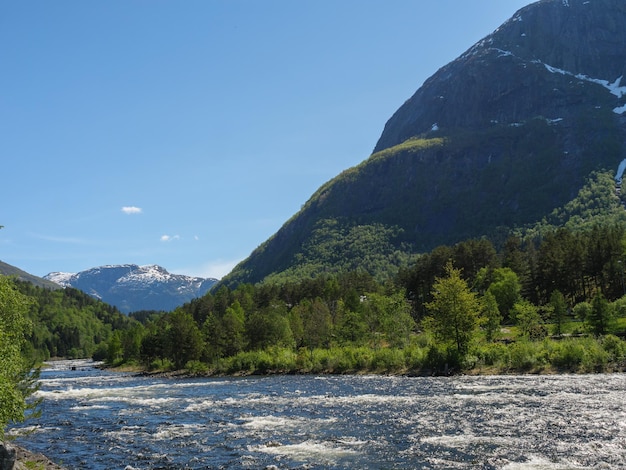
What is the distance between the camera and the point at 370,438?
33.6 metres

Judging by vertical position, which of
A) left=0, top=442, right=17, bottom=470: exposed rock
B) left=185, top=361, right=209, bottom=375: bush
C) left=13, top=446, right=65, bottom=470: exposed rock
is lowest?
left=185, top=361, right=209, bottom=375: bush

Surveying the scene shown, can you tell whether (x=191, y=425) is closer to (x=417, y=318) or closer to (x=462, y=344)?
(x=462, y=344)

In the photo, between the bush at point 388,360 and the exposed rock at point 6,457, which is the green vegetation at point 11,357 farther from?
the bush at point 388,360

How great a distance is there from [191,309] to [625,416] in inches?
6298

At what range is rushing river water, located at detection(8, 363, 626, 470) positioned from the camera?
2841 cm

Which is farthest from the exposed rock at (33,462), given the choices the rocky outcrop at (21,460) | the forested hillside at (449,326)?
the forested hillside at (449,326)

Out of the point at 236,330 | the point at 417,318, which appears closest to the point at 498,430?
the point at 236,330

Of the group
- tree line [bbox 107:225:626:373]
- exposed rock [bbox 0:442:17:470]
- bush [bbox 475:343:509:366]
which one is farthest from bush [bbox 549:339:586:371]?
exposed rock [bbox 0:442:17:470]

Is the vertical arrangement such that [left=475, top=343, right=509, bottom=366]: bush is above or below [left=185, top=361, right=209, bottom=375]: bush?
above

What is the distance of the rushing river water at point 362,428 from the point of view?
93.2 ft

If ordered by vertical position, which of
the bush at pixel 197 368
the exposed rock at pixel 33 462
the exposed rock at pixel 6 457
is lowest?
the bush at pixel 197 368

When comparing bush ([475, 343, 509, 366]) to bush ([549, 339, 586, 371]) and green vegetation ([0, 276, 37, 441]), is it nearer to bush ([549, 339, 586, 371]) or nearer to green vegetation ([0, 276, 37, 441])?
bush ([549, 339, 586, 371])

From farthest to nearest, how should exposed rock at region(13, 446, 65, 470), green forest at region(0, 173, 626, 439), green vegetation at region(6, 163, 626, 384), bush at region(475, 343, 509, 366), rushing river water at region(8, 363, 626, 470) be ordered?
green vegetation at region(6, 163, 626, 384), bush at region(475, 343, 509, 366), green forest at region(0, 173, 626, 439), rushing river water at region(8, 363, 626, 470), exposed rock at region(13, 446, 65, 470)

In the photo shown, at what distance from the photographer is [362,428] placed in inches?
1465
